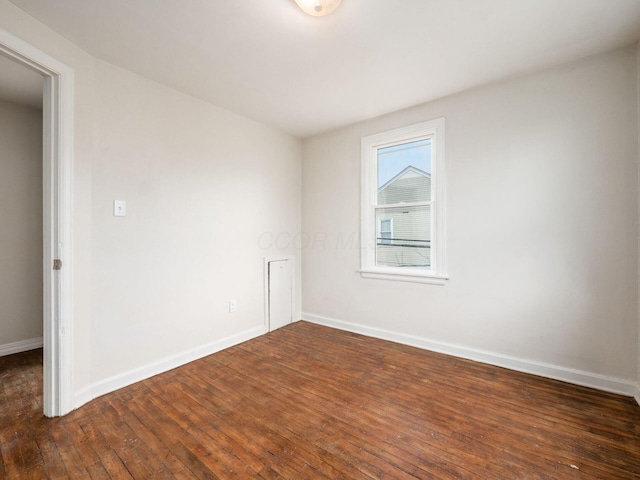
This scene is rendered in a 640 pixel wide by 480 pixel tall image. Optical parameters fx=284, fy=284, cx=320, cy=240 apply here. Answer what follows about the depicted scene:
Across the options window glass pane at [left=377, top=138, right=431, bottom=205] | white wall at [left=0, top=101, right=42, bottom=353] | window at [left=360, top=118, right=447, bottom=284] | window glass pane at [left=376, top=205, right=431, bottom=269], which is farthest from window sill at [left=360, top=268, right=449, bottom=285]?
white wall at [left=0, top=101, right=42, bottom=353]

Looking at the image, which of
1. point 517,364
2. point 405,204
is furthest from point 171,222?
point 517,364

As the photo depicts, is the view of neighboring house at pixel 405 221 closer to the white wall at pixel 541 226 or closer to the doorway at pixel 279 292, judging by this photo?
the white wall at pixel 541 226

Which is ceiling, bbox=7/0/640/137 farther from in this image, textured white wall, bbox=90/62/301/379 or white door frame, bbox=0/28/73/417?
white door frame, bbox=0/28/73/417

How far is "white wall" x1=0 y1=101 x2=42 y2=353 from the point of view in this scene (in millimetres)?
2875

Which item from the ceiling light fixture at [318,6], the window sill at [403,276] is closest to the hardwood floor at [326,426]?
the window sill at [403,276]

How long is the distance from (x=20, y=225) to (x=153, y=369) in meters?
2.18

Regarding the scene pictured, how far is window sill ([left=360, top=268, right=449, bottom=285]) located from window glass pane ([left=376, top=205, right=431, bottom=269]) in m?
0.11

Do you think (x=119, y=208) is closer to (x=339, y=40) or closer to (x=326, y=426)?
(x=339, y=40)

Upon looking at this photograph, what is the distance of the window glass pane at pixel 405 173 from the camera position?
3.04 m

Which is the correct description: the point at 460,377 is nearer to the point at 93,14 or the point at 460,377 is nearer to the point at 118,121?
the point at 118,121

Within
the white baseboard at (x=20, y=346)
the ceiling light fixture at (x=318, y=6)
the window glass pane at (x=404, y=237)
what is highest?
the ceiling light fixture at (x=318, y=6)

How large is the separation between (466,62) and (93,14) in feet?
8.44

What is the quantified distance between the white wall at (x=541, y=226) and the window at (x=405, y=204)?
0.11 m

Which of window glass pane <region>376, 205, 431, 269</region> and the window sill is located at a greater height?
window glass pane <region>376, 205, 431, 269</region>
